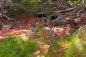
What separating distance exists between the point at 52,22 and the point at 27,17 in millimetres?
1488

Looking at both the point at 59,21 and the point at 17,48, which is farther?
the point at 59,21

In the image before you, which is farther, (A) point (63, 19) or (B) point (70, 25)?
(A) point (63, 19)

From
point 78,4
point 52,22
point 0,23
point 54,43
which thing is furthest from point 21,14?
point 54,43

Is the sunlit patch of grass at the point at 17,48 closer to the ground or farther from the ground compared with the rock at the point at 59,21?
farther from the ground

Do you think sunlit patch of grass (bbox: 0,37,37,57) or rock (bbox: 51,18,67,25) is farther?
rock (bbox: 51,18,67,25)

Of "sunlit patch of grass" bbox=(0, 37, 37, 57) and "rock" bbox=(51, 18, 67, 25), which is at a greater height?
"sunlit patch of grass" bbox=(0, 37, 37, 57)

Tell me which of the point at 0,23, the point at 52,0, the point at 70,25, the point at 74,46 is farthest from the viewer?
the point at 52,0

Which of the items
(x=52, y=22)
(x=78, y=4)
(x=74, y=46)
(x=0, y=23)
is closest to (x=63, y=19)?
(x=52, y=22)

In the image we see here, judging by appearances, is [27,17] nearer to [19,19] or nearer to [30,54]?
[19,19]

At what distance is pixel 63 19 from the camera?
9.74m

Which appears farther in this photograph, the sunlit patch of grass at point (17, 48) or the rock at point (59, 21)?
the rock at point (59, 21)

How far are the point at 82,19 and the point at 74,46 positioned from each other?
131 inches

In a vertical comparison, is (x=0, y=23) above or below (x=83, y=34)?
below

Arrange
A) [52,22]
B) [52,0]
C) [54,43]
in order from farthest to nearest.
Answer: [52,0]
[52,22]
[54,43]
